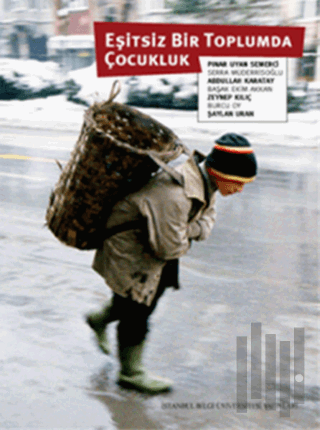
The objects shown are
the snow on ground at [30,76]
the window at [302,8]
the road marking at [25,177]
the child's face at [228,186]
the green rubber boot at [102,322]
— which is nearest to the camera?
Result: the child's face at [228,186]

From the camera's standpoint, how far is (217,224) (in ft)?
22.9

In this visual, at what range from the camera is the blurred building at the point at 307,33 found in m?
19.8

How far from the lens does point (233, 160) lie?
9.69 ft

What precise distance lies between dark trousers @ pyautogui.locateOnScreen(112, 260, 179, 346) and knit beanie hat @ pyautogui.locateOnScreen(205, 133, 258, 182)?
58cm

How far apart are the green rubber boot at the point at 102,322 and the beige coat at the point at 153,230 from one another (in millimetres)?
339

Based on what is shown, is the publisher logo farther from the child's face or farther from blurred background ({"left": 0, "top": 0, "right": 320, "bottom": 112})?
blurred background ({"left": 0, "top": 0, "right": 320, "bottom": 112})

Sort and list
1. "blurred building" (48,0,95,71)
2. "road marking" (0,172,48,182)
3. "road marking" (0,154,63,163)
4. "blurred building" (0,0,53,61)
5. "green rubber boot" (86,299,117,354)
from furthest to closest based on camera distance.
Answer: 1. "blurred building" (0,0,53,61)
2. "blurred building" (48,0,95,71)
3. "road marking" (0,154,63,163)
4. "road marking" (0,172,48,182)
5. "green rubber boot" (86,299,117,354)

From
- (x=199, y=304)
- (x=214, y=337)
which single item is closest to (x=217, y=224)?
(x=199, y=304)

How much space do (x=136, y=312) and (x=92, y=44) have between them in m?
24.6

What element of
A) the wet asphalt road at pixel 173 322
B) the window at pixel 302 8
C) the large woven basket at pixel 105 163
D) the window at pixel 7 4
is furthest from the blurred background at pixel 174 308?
the window at pixel 7 4

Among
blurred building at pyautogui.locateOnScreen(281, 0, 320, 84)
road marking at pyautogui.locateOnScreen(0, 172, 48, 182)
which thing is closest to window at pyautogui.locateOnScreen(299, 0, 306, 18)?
blurred building at pyautogui.locateOnScreen(281, 0, 320, 84)

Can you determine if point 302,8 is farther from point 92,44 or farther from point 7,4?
point 7,4

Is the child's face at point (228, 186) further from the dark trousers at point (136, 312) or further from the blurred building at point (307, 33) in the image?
the blurred building at point (307, 33)

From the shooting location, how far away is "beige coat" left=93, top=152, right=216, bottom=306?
9.68 ft
